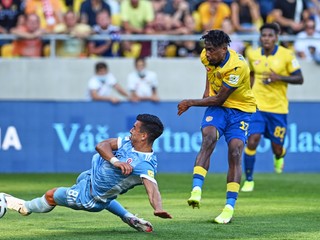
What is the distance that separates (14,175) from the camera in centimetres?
1928

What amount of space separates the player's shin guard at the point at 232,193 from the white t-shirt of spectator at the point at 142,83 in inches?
396

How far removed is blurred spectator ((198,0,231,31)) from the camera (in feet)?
72.6

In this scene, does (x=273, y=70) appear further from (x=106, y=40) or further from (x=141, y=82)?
(x=106, y=40)

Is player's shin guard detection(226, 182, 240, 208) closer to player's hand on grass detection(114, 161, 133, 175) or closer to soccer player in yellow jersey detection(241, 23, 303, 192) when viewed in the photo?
player's hand on grass detection(114, 161, 133, 175)

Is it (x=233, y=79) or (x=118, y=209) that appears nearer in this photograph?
(x=118, y=209)

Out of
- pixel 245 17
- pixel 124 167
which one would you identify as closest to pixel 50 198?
pixel 124 167

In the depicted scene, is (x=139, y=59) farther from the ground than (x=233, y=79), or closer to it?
closer to it

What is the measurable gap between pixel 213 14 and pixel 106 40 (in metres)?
2.53

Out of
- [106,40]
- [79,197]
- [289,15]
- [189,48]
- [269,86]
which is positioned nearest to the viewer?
[79,197]

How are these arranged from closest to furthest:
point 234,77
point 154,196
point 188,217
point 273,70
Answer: point 154,196
point 234,77
point 188,217
point 273,70

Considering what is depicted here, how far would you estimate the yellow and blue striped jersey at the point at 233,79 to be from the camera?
11266 mm

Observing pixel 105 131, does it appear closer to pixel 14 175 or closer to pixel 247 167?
pixel 14 175

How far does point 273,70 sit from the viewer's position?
15.7 meters

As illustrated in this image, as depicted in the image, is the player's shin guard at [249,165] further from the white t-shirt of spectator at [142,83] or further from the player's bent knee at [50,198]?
the player's bent knee at [50,198]
